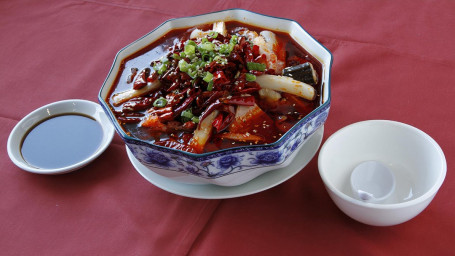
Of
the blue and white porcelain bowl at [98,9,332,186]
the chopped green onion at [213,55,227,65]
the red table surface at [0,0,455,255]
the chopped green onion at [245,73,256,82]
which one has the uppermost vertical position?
the chopped green onion at [213,55,227,65]

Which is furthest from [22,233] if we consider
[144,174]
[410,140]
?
[410,140]

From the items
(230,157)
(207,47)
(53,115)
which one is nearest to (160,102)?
(207,47)

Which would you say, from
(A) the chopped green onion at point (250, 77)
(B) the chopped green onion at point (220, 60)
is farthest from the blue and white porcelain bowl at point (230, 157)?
(B) the chopped green onion at point (220, 60)

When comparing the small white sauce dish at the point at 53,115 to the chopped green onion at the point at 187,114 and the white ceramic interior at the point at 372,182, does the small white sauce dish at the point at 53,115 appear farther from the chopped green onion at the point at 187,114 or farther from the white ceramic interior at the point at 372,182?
the white ceramic interior at the point at 372,182

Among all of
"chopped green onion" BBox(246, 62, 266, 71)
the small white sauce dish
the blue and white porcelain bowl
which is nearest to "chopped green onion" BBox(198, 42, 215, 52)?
"chopped green onion" BBox(246, 62, 266, 71)

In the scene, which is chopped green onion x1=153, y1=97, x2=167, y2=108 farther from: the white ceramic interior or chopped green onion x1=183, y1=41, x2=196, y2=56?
the white ceramic interior

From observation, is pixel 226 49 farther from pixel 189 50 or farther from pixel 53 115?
pixel 53 115
